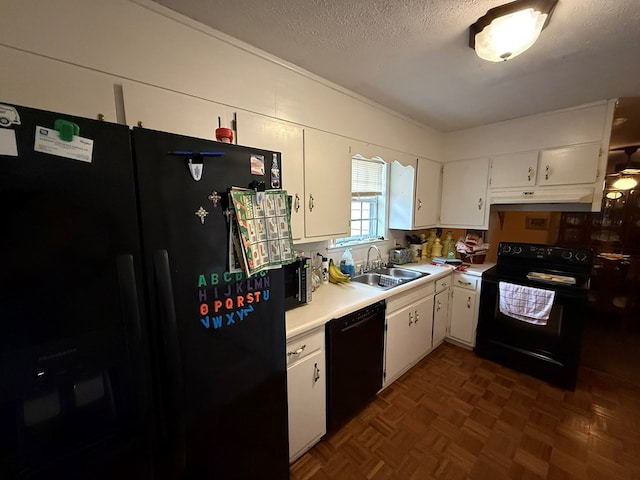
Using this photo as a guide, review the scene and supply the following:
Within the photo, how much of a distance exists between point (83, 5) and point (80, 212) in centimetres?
90

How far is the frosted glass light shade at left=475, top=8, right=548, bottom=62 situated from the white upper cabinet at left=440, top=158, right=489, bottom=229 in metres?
1.77

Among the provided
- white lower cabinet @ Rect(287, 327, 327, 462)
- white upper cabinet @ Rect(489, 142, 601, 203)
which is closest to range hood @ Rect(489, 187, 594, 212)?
white upper cabinet @ Rect(489, 142, 601, 203)

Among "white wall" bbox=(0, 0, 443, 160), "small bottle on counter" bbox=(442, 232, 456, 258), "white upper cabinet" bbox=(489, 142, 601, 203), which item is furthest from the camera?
"small bottle on counter" bbox=(442, 232, 456, 258)

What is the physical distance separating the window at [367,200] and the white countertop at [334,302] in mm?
612

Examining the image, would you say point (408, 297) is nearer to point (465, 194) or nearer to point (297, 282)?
point (297, 282)

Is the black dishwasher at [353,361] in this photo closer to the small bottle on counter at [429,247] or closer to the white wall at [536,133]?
the small bottle on counter at [429,247]

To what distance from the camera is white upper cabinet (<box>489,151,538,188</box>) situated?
248cm

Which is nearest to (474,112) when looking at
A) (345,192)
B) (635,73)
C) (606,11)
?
(635,73)

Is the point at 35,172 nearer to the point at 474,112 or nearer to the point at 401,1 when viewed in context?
the point at 401,1

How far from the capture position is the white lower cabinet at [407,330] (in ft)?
6.65

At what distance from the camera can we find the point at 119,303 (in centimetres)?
70

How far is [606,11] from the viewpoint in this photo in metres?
1.13

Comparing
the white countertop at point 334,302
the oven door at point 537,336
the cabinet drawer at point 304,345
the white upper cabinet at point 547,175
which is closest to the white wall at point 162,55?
the white countertop at point 334,302

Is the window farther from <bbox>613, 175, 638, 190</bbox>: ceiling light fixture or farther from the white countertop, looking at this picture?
<bbox>613, 175, 638, 190</bbox>: ceiling light fixture
